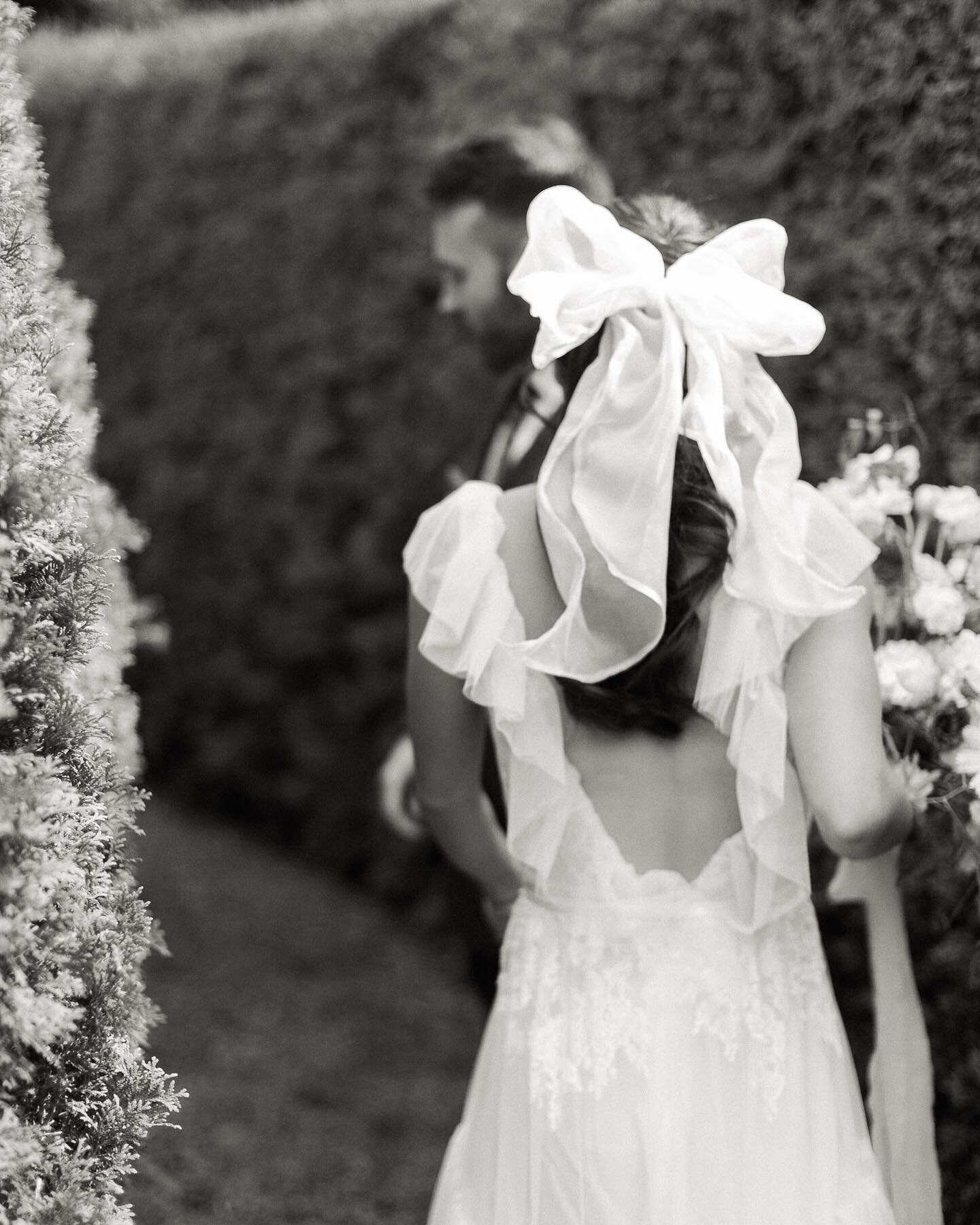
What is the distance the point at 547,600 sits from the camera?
1.94m

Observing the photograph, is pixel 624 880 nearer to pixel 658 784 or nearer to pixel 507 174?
pixel 658 784

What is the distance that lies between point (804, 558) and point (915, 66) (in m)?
1.44

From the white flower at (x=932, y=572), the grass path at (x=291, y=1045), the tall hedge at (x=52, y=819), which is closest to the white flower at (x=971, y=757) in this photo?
the white flower at (x=932, y=572)

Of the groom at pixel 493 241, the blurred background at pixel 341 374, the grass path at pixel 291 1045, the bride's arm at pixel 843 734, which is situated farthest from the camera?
the grass path at pixel 291 1045

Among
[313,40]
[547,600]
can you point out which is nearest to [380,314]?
[313,40]

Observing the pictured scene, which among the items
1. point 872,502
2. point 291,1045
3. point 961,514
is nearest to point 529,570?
point 872,502

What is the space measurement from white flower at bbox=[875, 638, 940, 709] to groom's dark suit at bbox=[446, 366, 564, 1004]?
2.64ft

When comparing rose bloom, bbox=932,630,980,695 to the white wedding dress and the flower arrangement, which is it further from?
the white wedding dress

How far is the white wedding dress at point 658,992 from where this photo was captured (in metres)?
1.84

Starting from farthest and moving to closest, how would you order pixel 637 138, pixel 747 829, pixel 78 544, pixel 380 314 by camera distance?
pixel 380 314
pixel 637 138
pixel 747 829
pixel 78 544

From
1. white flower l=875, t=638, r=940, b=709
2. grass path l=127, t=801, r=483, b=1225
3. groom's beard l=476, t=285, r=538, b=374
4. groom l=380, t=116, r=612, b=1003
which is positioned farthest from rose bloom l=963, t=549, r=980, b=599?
grass path l=127, t=801, r=483, b=1225

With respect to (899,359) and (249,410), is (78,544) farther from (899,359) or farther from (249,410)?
(249,410)

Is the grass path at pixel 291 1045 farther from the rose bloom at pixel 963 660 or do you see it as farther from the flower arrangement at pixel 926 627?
the rose bloom at pixel 963 660

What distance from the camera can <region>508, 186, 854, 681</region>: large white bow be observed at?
178 cm
